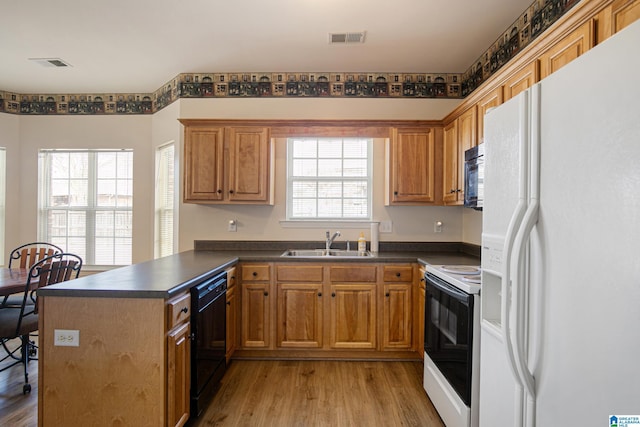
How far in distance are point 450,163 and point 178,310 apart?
2.59m

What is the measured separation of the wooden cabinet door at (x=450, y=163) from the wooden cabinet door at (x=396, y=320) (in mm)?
977

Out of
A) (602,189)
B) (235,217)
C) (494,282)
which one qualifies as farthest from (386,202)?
(602,189)

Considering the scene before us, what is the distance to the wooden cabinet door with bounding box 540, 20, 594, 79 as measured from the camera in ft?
4.67

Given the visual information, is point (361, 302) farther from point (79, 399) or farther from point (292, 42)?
point (292, 42)

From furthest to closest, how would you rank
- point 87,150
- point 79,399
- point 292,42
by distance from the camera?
point 87,150
point 292,42
point 79,399

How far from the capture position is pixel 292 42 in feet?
9.71

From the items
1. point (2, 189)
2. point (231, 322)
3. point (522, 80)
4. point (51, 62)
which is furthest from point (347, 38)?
point (2, 189)

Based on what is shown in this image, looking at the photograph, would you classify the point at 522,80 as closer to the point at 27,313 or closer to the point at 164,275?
the point at 164,275

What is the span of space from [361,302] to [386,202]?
1.07m

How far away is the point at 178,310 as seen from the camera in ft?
6.04

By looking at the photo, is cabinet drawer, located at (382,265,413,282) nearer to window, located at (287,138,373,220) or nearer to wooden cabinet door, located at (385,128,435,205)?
wooden cabinet door, located at (385,128,435,205)

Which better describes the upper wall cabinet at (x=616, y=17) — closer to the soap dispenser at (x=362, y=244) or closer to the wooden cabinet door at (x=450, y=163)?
the wooden cabinet door at (x=450, y=163)

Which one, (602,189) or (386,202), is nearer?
(602,189)

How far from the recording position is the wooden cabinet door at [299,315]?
9.77ft
